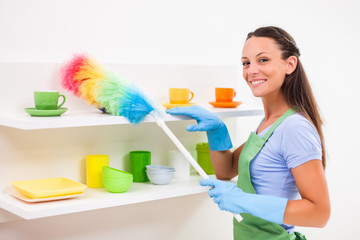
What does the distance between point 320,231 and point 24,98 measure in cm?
161

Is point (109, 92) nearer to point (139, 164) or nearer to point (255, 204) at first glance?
point (139, 164)

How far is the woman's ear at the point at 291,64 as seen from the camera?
1.63 metres

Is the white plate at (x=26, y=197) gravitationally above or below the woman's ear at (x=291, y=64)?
below

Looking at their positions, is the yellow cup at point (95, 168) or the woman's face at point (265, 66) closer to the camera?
the woman's face at point (265, 66)

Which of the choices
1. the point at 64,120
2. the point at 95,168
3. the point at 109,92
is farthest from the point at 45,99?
the point at 95,168

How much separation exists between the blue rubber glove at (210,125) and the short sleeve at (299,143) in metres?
0.28

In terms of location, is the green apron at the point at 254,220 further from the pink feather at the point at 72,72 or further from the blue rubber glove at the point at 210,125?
the pink feather at the point at 72,72

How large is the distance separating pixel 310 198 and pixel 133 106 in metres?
0.59

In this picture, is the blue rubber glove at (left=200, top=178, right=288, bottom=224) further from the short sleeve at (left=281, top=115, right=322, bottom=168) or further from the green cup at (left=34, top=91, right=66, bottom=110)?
the green cup at (left=34, top=91, right=66, bottom=110)

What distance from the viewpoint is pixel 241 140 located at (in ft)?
7.36

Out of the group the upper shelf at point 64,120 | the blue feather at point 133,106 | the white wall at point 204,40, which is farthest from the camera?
the white wall at point 204,40

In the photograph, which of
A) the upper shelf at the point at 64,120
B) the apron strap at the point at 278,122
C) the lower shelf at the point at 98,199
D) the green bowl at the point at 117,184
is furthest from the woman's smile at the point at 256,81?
the green bowl at the point at 117,184

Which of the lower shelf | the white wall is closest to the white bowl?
the lower shelf

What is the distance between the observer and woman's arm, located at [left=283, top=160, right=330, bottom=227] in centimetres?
149
